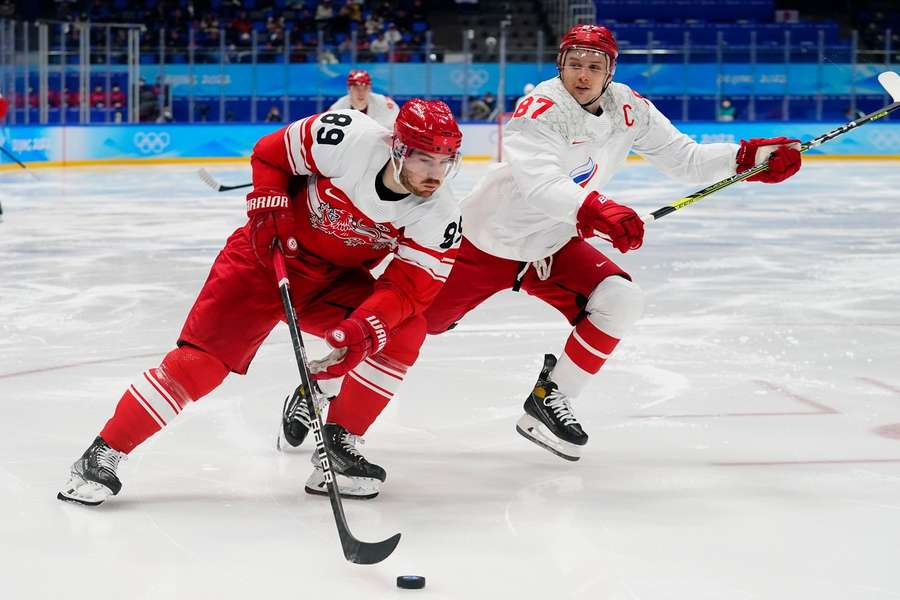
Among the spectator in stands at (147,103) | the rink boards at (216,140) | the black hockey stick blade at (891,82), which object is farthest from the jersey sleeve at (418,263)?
the spectator in stands at (147,103)

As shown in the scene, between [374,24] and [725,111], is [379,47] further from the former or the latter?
[725,111]

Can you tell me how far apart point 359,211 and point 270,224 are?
0.20m

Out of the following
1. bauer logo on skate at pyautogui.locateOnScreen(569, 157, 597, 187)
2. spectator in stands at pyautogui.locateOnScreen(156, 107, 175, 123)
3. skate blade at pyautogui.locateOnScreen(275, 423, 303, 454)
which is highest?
bauer logo on skate at pyautogui.locateOnScreen(569, 157, 597, 187)

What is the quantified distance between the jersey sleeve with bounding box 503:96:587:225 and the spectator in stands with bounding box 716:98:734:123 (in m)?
13.5

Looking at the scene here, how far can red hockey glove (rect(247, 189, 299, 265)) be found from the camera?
112 inches

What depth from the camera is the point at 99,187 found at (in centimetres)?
1227

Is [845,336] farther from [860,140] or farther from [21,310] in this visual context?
[860,140]

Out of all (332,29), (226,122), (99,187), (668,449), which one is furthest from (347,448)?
(332,29)

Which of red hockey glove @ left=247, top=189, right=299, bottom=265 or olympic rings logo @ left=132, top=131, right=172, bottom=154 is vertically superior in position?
red hockey glove @ left=247, top=189, right=299, bottom=265

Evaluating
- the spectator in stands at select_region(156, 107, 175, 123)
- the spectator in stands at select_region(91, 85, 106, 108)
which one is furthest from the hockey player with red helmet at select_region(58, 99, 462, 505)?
the spectator in stands at select_region(156, 107, 175, 123)

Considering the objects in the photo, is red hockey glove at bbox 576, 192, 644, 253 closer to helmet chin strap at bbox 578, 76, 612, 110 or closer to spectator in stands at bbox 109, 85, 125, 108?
helmet chin strap at bbox 578, 76, 612, 110

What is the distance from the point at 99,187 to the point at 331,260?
9856mm

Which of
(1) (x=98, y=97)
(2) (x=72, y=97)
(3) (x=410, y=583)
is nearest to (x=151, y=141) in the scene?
(1) (x=98, y=97)

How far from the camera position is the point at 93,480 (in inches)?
106
